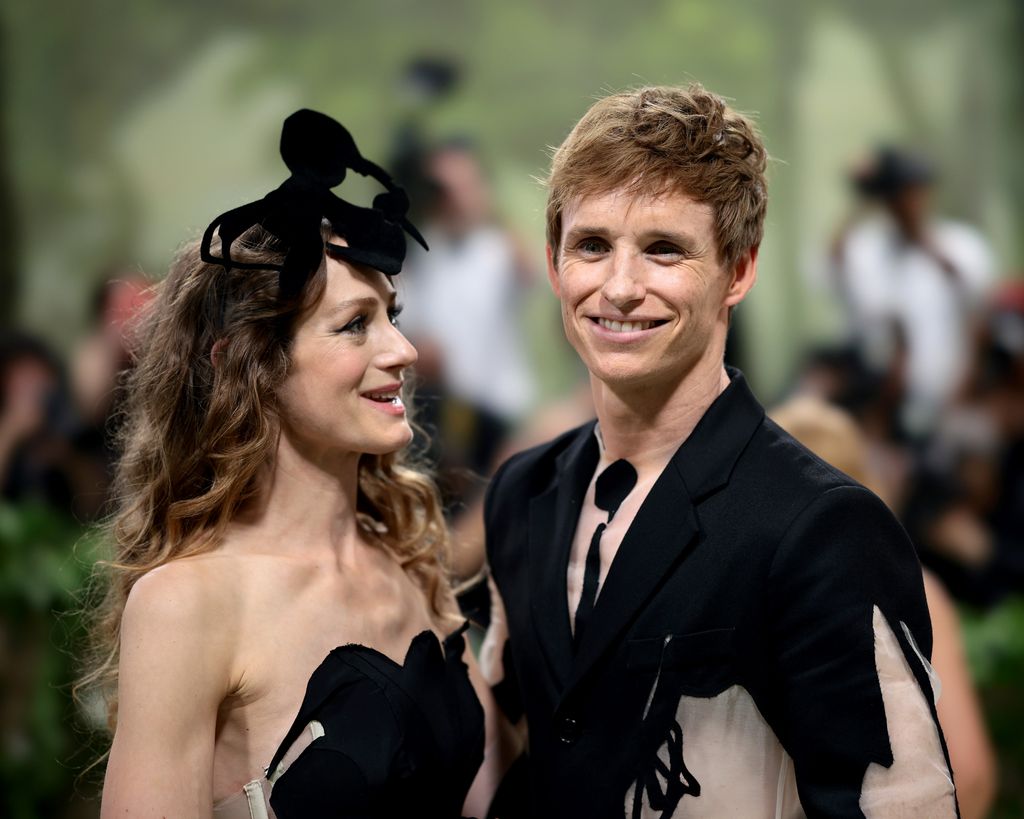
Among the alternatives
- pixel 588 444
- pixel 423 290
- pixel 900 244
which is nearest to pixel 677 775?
pixel 588 444

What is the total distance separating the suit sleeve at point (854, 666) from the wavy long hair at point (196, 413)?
953 mm

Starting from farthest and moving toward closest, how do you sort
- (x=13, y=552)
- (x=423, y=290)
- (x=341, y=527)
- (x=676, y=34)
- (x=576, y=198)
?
1. (x=676, y=34)
2. (x=423, y=290)
3. (x=13, y=552)
4. (x=341, y=527)
5. (x=576, y=198)

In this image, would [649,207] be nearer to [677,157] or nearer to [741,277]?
[677,157]

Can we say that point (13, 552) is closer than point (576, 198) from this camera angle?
No

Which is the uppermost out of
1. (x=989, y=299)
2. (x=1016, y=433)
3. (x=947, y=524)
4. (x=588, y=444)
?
(x=588, y=444)

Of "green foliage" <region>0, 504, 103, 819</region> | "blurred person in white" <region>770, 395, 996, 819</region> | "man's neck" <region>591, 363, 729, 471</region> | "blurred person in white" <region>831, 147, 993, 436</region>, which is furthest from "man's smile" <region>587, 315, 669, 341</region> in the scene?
"blurred person in white" <region>831, 147, 993, 436</region>

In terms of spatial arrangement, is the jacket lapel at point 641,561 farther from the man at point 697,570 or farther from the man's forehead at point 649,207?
the man's forehead at point 649,207

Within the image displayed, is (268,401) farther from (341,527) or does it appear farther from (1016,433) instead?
(1016,433)

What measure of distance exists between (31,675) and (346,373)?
10.4 feet

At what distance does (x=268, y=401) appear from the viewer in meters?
2.38

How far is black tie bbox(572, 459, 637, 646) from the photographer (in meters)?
2.30

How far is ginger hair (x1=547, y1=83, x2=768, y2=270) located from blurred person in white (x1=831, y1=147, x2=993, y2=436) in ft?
18.7

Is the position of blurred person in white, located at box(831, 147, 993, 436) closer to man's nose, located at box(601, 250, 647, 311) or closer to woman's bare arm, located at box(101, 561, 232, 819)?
man's nose, located at box(601, 250, 647, 311)

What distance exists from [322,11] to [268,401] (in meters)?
6.30
